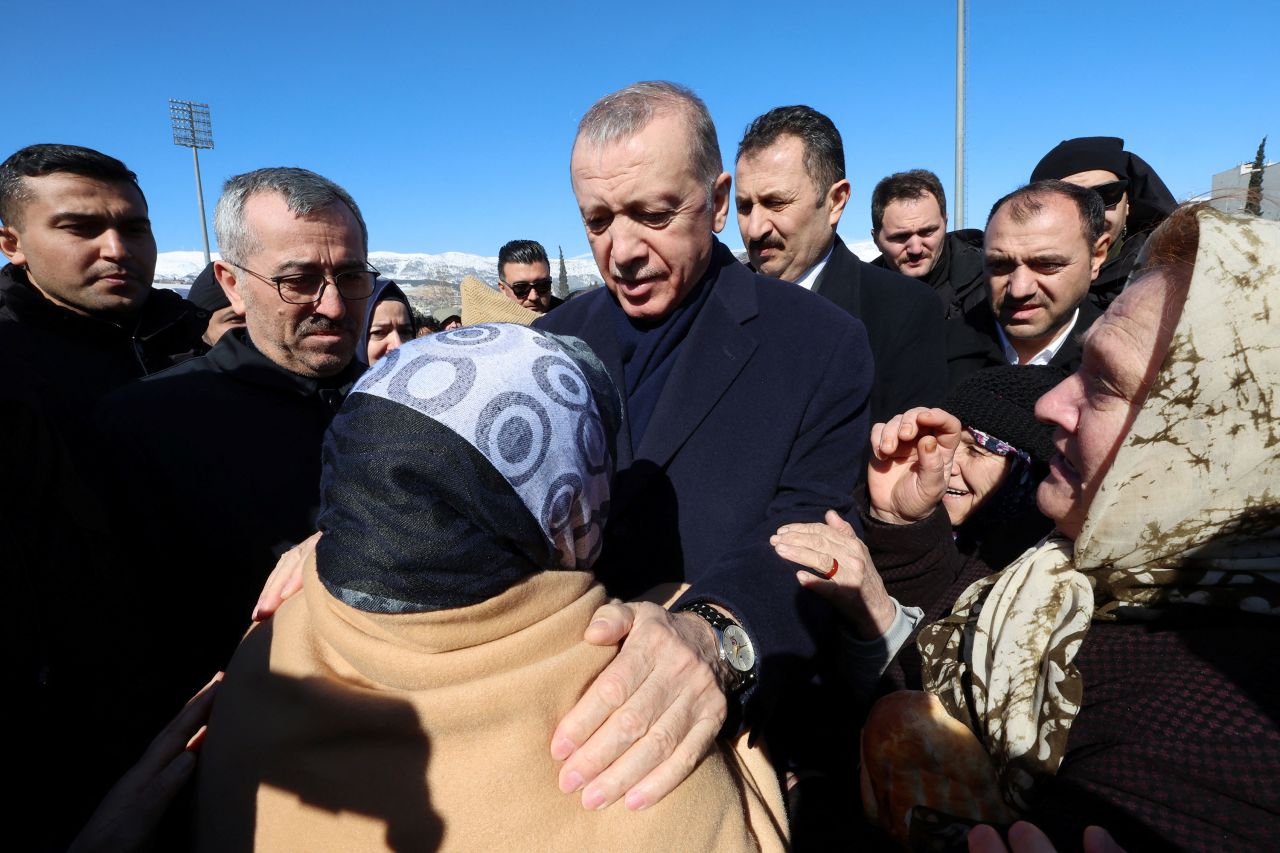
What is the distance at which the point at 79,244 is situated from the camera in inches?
130

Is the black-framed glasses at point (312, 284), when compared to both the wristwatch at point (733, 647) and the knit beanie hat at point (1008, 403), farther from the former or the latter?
the knit beanie hat at point (1008, 403)

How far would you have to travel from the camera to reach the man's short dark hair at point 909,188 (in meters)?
5.07

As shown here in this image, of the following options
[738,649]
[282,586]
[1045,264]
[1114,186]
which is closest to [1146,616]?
[738,649]

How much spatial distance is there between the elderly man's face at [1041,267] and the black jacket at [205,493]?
3.19m

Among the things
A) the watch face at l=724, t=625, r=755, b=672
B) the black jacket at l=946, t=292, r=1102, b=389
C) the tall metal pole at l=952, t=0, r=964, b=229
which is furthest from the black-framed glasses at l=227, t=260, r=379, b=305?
the tall metal pole at l=952, t=0, r=964, b=229

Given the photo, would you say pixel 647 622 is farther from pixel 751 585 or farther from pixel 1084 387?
pixel 1084 387

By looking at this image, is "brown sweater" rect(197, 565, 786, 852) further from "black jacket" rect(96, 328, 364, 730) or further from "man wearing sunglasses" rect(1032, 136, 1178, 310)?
"man wearing sunglasses" rect(1032, 136, 1178, 310)

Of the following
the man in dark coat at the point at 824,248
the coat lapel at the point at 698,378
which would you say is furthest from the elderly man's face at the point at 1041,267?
the coat lapel at the point at 698,378

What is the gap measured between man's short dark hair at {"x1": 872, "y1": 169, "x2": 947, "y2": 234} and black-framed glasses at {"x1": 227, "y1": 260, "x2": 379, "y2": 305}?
13.2 feet

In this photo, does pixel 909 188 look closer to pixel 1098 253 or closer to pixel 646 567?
pixel 1098 253

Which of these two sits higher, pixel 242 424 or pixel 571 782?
pixel 242 424

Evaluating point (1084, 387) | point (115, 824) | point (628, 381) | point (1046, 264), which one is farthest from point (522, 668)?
point (1046, 264)

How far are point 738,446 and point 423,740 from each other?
1156 millimetres

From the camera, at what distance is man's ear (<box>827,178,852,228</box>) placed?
3617mm
